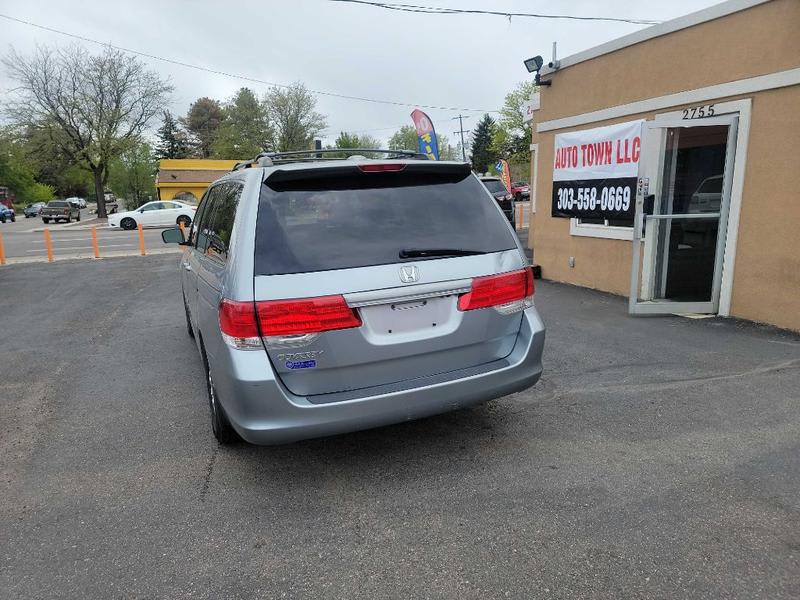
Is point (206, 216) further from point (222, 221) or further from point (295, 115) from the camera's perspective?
point (295, 115)

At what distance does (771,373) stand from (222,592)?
15.0ft

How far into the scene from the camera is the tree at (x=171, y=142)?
83750mm

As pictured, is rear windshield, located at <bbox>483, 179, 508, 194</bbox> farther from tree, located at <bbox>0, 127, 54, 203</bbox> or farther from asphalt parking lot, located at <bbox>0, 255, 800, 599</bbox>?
tree, located at <bbox>0, 127, 54, 203</bbox>

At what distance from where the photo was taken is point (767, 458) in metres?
3.34

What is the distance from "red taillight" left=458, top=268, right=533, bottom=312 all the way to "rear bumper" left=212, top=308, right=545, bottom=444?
409 mm

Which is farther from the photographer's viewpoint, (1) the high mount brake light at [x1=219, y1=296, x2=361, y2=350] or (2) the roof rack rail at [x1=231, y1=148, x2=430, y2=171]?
(2) the roof rack rail at [x1=231, y1=148, x2=430, y2=171]

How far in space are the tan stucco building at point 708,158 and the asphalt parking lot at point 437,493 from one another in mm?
1507

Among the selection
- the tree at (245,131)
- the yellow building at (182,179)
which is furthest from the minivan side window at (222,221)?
the tree at (245,131)

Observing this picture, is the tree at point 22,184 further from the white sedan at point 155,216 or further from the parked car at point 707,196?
the parked car at point 707,196

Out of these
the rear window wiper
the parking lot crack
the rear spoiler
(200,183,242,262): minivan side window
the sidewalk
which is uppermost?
the rear spoiler

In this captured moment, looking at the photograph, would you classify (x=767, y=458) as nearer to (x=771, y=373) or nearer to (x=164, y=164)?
(x=771, y=373)

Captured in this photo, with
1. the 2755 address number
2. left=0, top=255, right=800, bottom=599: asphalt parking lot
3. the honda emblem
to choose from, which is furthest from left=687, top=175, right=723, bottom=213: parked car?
the honda emblem

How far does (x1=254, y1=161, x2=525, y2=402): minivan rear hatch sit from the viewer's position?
113 inches

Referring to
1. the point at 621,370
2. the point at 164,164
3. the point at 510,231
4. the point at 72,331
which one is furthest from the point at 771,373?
the point at 164,164
